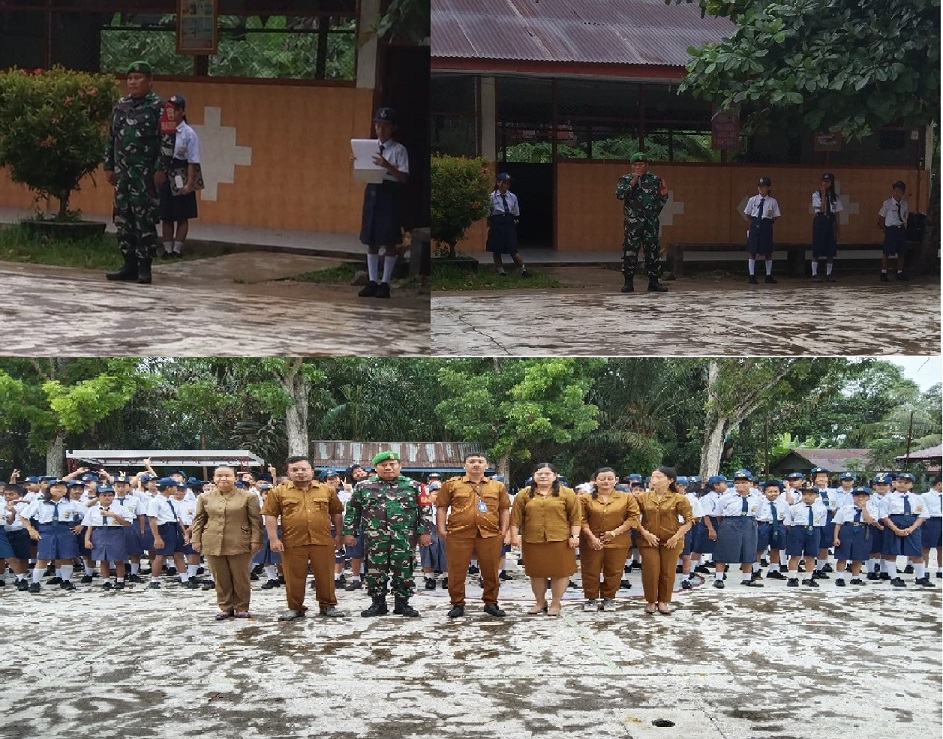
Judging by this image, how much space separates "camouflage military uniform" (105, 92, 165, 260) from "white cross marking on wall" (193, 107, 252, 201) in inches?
5.6

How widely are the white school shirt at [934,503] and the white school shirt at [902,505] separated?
20mm

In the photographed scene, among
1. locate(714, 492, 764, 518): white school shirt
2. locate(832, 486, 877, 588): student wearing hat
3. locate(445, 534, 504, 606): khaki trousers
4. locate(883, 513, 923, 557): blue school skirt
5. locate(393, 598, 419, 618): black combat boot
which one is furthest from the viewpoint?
locate(832, 486, 877, 588): student wearing hat

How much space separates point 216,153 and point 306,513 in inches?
78.8

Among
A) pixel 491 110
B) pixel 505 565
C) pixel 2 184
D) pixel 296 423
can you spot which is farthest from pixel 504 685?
pixel 2 184

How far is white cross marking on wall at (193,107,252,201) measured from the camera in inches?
161

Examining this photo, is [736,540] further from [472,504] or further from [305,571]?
[305,571]

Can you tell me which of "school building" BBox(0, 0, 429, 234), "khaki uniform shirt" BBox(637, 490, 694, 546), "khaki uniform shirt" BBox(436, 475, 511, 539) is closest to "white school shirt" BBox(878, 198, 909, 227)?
"school building" BBox(0, 0, 429, 234)

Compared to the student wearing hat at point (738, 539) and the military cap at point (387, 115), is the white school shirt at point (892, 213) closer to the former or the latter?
the military cap at point (387, 115)

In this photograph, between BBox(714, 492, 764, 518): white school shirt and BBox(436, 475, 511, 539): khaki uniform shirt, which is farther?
BBox(714, 492, 764, 518): white school shirt

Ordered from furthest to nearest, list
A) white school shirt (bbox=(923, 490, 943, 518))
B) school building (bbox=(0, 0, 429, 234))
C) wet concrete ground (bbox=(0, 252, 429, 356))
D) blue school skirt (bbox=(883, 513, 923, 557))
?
1. blue school skirt (bbox=(883, 513, 923, 557))
2. white school shirt (bbox=(923, 490, 943, 518))
3. school building (bbox=(0, 0, 429, 234))
4. wet concrete ground (bbox=(0, 252, 429, 356))

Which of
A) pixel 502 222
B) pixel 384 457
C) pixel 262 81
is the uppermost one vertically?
pixel 262 81

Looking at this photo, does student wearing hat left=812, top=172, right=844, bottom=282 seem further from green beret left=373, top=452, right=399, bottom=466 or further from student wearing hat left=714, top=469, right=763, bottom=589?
student wearing hat left=714, top=469, right=763, bottom=589

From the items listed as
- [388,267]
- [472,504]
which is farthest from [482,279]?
[472,504]

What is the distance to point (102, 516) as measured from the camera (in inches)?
284
